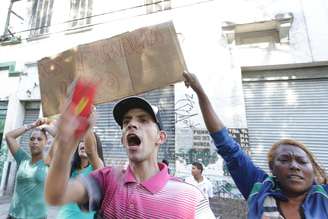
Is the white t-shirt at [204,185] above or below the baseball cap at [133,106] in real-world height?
below

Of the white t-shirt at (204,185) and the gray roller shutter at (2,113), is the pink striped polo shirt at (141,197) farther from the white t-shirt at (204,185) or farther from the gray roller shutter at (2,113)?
the gray roller shutter at (2,113)

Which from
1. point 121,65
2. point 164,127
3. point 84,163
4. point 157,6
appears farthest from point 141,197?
point 157,6

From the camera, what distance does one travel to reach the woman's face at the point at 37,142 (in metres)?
3.04


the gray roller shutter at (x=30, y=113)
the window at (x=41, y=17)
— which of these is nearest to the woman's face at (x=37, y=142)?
the gray roller shutter at (x=30, y=113)

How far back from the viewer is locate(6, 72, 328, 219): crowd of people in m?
1.00

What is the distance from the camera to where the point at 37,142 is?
3.06 m

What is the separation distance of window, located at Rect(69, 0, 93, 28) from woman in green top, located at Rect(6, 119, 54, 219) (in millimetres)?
6548

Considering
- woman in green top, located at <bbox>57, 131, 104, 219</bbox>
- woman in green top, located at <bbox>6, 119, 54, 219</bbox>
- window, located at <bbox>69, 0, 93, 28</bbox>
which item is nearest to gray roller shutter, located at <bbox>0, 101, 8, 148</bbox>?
window, located at <bbox>69, 0, 93, 28</bbox>

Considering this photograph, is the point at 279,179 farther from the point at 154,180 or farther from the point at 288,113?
the point at 288,113

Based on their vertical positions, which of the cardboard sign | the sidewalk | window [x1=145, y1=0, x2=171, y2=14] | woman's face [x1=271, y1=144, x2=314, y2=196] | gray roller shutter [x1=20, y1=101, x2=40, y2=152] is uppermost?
window [x1=145, y1=0, x2=171, y2=14]

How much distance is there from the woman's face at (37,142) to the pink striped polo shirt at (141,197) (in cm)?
210

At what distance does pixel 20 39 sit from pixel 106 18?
3.72 meters

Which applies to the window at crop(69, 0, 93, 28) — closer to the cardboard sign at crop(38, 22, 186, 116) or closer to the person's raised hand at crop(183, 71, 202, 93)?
the cardboard sign at crop(38, 22, 186, 116)

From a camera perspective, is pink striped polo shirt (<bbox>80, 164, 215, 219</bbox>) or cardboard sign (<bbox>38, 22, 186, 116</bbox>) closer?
pink striped polo shirt (<bbox>80, 164, 215, 219</bbox>)
